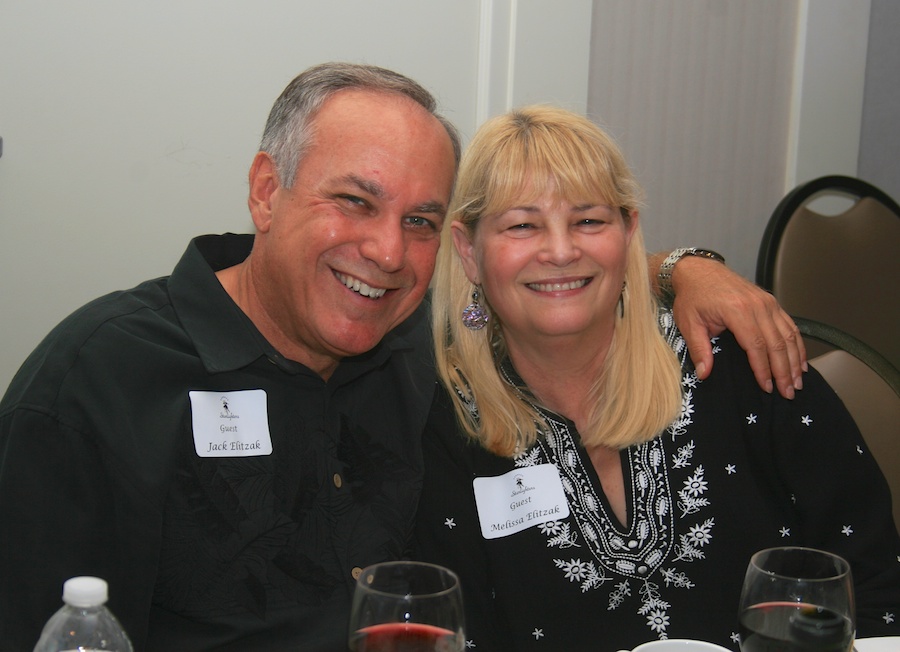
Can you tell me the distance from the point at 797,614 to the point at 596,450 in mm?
977

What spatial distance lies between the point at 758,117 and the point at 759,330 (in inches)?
94.9

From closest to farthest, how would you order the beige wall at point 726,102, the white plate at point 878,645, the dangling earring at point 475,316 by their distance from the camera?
the white plate at point 878,645 → the dangling earring at point 475,316 → the beige wall at point 726,102

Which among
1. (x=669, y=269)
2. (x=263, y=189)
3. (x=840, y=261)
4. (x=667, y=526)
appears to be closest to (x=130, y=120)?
(x=263, y=189)

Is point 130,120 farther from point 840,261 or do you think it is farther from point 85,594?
point 840,261

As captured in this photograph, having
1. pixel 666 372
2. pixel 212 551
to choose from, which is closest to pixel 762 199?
pixel 666 372

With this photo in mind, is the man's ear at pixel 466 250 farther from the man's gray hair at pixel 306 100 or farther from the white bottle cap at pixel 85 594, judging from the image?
the white bottle cap at pixel 85 594

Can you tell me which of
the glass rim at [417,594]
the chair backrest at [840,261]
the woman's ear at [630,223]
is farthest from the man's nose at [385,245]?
the chair backrest at [840,261]

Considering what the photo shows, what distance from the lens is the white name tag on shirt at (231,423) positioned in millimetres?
1538

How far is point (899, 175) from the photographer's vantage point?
414cm

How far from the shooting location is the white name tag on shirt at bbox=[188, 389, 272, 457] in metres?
1.54

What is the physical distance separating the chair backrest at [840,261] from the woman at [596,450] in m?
1.34

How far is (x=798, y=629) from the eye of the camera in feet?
3.08

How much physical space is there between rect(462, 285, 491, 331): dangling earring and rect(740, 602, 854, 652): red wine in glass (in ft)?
3.85

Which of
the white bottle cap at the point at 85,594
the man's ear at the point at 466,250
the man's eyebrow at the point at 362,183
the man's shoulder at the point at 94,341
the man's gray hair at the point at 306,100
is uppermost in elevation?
the man's gray hair at the point at 306,100
